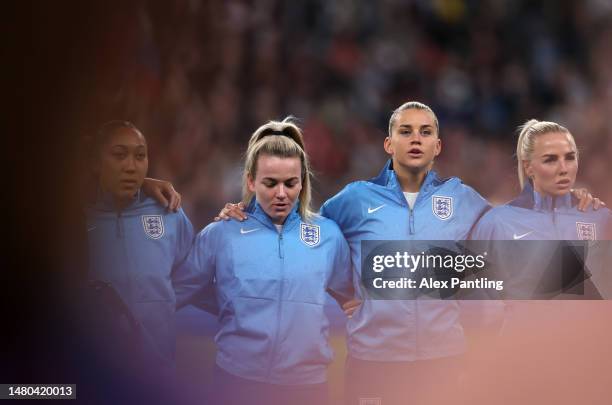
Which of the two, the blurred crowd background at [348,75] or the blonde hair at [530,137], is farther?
the blurred crowd background at [348,75]

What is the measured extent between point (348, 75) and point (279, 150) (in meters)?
0.50

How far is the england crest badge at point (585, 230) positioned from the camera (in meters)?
2.40

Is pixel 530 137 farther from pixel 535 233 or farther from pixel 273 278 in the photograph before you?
pixel 273 278

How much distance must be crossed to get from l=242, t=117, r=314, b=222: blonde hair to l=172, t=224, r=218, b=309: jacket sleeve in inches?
6.3

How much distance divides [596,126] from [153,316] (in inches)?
58.3

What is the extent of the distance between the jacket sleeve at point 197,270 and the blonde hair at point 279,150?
0.16 m

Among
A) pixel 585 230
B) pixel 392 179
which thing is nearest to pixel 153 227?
pixel 392 179

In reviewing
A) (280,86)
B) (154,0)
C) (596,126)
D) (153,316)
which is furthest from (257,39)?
(596,126)

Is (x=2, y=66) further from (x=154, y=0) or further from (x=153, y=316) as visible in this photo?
(x=153, y=316)

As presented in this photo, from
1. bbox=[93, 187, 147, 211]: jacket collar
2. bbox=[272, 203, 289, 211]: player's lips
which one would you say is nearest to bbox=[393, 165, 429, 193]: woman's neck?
bbox=[272, 203, 289, 211]: player's lips

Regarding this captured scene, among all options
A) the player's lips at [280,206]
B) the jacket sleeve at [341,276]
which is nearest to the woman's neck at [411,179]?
the jacket sleeve at [341,276]

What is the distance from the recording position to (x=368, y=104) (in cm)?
261

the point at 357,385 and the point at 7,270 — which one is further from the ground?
the point at 7,270

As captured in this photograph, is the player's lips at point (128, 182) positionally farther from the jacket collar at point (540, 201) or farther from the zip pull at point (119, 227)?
the jacket collar at point (540, 201)
